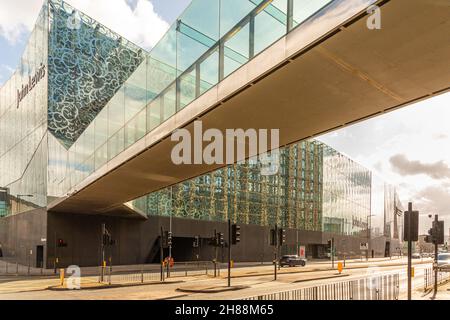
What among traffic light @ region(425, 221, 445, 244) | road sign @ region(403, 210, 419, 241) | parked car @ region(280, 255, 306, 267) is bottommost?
parked car @ region(280, 255, 306, 267)

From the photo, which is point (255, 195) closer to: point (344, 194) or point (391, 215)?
point (344, 194)

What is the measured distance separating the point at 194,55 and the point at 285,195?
171ft

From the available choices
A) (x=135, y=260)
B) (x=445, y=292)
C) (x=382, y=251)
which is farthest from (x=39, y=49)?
(x=382, y=251)

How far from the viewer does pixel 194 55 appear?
1568 cm

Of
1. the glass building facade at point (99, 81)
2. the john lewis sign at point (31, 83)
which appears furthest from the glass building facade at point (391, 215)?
the john lewis sign at point (31, 83)

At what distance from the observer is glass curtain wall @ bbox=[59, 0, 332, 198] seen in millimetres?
11913

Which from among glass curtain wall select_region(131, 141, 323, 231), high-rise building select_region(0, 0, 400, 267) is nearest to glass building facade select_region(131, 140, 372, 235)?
glass curtain wall select_region(131, 141, 323, 231)

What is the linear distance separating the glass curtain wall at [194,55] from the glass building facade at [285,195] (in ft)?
67.9

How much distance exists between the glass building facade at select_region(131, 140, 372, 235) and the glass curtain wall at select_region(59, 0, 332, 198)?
2070 cm

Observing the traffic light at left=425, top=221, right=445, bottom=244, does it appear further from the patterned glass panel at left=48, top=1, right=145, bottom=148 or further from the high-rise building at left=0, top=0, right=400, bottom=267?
the patterned glass panel at left=48, top=1, right=145, bottom=148

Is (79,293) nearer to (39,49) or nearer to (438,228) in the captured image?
(438,228)

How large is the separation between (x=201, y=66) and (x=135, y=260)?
31.8 meters

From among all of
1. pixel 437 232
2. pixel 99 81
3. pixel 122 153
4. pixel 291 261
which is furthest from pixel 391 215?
pixel 122 153
